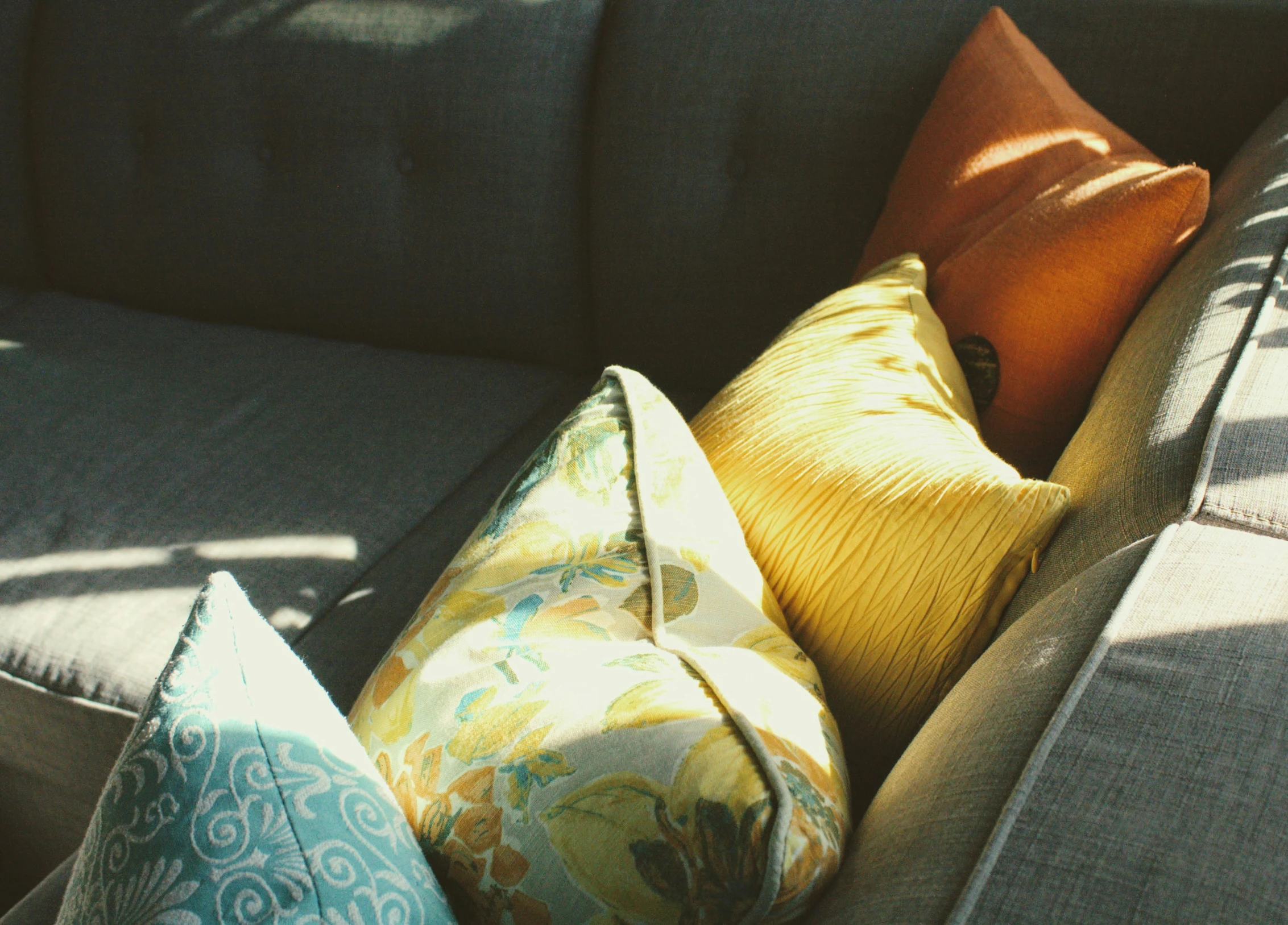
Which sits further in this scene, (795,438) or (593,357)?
(593,357)

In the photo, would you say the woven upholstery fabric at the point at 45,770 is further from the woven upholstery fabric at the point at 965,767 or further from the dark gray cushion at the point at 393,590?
the woven upholstery fabric at the point at 965,767

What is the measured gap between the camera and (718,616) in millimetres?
578

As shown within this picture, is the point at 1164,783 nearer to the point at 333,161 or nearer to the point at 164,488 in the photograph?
the point at 164,488

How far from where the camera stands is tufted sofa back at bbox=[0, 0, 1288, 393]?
44.6 inches

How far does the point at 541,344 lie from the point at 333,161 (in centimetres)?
41

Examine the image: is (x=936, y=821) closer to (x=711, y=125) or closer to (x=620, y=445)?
(x=620, y=445)

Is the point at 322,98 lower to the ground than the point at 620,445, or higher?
higher

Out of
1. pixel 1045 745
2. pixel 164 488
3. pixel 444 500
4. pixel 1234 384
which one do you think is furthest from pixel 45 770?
pixel 1234 384

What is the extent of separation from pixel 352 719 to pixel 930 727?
0.35 meters

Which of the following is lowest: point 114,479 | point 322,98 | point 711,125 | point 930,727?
point 930,727

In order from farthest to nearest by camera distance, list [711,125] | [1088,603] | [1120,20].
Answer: [711,125]
[1120,20]
[1088,603]

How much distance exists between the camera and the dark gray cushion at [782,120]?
105 centimetres

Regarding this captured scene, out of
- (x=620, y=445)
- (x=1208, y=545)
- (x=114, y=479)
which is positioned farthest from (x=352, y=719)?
(x=114, y=479)

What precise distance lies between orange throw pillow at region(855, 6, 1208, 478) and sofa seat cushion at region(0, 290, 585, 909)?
0.58m
